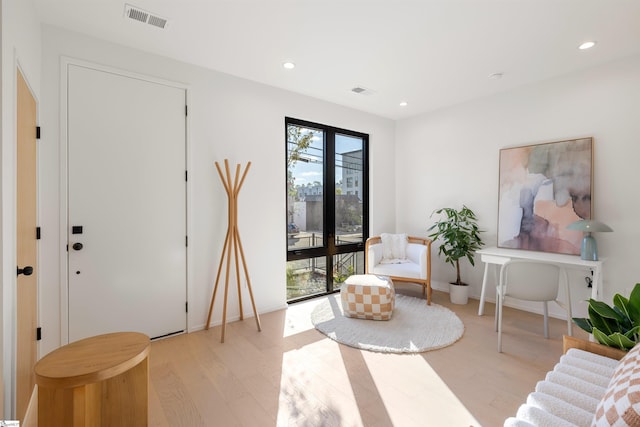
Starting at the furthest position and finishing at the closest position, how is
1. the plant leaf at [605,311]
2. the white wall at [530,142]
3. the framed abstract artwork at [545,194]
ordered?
the framed abstract artwork at [545,194]
the white wall at [530,142]
the plant leaf at [605,311]

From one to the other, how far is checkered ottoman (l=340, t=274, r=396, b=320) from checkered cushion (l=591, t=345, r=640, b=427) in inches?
83.3

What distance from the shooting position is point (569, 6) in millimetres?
2051

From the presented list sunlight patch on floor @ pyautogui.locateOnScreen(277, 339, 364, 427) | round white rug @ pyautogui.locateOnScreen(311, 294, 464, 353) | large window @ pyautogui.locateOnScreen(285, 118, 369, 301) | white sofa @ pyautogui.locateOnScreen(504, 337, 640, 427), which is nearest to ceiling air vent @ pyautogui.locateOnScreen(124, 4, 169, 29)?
large window @ pyautogui.locateOnScreen(285, 118, 369, 301)

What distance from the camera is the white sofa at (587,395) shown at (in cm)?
83

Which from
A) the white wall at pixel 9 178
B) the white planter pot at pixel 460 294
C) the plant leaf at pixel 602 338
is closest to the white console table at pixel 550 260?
the white planter pot at pixel 460 294

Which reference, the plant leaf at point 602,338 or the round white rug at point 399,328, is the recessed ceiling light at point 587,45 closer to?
the plant leaf at point 602,338

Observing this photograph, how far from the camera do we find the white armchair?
3598 mm

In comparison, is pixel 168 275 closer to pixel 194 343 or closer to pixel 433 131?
pixel 194 343

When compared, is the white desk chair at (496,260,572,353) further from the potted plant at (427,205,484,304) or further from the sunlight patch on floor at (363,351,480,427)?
the potted plant at (427,205,484,304)

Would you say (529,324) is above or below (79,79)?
below

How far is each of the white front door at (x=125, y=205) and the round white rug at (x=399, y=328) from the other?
1466 millimetres

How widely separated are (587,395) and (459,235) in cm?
264

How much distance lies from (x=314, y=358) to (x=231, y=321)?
1.17m

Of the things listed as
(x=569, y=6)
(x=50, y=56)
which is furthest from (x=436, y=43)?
(x=50, y=56)
